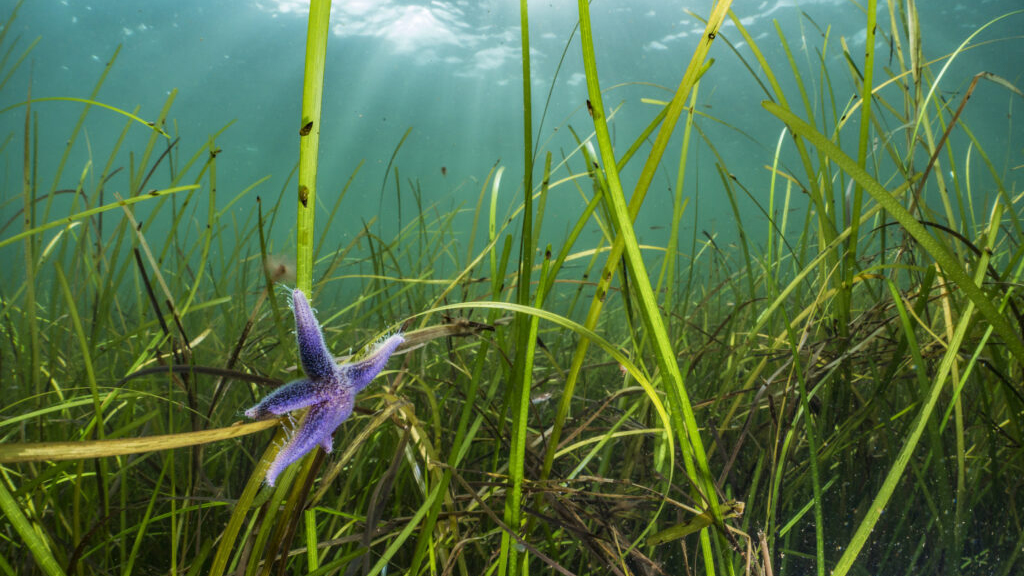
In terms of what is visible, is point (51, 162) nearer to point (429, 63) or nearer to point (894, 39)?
point (429, 63)

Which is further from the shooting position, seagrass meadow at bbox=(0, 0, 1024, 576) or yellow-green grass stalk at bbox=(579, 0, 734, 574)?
seagrass meadow at bbox=(0, 0, 1024, 576)

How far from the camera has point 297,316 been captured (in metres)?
0.45

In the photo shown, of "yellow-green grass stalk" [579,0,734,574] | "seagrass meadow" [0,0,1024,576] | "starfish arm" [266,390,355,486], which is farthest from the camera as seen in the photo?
"seagrass meadow" [0,0,1024,576]

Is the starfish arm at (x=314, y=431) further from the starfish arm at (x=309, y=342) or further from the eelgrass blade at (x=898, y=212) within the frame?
the eelgrass blade at (x=898, y=212)

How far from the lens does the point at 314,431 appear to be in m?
0.46

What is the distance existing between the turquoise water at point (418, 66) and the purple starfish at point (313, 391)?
20985 mm

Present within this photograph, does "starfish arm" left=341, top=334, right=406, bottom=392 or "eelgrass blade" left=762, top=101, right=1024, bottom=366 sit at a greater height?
"eelgrass blade" left=762, top=101, right=1024, bottom=366

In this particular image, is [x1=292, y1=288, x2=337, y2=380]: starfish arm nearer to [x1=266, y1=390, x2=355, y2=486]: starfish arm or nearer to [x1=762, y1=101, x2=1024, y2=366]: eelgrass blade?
[x1=266, y1=390, x2=355, y2=486]: starfish arm

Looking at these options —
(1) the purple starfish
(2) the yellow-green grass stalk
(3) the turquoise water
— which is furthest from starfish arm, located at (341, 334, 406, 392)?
(3) the turquoise water

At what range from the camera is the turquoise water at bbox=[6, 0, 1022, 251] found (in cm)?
2436

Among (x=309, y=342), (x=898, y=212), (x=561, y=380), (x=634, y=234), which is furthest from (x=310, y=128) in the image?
(x=561, y=380)

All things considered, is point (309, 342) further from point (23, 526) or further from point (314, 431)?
point (23, 526)

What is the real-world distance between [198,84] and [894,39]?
131ft

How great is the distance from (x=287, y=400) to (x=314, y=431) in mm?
38
